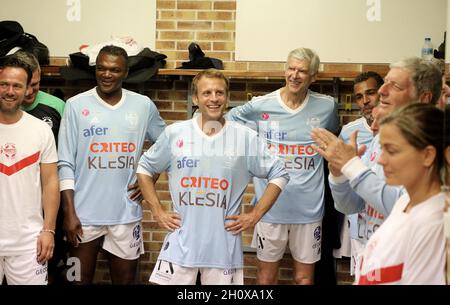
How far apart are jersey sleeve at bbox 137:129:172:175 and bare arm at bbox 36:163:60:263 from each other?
0.33 metres

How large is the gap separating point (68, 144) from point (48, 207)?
12.9 inches

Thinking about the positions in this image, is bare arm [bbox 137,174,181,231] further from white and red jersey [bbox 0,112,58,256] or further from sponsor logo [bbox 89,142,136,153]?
white and red jersey [bbox 0,112,58,256]

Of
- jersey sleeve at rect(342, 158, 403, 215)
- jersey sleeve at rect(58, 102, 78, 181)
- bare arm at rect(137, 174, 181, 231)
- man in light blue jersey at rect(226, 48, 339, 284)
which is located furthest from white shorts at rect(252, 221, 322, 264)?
jersey sleeve at rect(342, 158, 403, 215)

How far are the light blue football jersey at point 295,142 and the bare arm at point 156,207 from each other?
1.67 ft

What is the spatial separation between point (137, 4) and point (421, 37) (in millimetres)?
1303

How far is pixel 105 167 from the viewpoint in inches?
104

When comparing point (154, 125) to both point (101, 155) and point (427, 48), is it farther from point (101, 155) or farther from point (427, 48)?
point (427, 48)

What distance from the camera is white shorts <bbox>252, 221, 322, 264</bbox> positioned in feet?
9.29

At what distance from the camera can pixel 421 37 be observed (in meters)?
2.83

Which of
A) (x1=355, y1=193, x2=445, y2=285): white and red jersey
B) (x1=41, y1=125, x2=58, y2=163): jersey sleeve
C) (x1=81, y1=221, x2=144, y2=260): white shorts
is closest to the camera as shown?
(x1=355, y1=193, x2=445, y2=285): white and red jersey

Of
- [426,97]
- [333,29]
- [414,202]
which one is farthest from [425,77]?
[333,29]

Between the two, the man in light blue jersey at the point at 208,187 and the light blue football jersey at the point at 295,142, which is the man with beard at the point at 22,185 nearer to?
the man in light blue jersey at the point at 208,187

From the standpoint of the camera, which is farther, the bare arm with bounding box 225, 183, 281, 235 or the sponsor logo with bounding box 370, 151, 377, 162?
the bare arm with bounding box 225, 183, 281, 235
